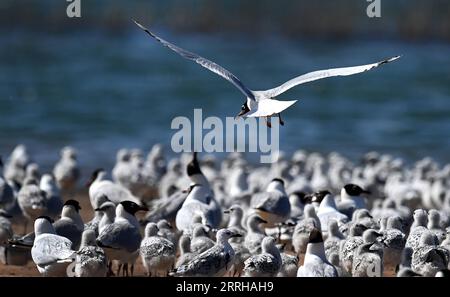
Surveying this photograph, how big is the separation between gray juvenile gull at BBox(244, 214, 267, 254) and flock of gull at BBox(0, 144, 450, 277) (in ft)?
0.04

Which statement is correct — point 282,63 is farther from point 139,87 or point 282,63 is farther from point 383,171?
point 383,171

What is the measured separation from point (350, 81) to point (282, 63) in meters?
2.33

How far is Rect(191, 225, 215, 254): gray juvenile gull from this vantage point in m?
12.2

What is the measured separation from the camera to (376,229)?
42.0 ft

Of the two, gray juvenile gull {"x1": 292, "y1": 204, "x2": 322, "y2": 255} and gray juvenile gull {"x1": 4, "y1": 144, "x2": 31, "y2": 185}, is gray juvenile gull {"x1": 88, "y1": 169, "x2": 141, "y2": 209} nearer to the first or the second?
gray juvenile gull {"x1": 292, "y1": 204, "x2": 322, "y2": 255}

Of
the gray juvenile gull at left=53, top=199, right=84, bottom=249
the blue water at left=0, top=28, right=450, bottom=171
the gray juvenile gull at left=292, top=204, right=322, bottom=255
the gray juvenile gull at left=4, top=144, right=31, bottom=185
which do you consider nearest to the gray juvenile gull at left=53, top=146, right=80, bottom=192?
the gray juvenile gull at left=4, top=144, right=31, bottom=185

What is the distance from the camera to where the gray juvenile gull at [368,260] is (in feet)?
37.2

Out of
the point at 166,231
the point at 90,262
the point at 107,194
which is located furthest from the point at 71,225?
the point at 107,194

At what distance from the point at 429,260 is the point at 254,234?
8.22ft

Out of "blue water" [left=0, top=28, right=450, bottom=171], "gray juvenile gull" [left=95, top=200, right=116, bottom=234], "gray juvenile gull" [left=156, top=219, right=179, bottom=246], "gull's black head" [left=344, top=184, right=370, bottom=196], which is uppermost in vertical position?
"blue water" [left=0, top=28, right=450, bottom=171]

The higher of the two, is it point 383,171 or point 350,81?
point 350,81

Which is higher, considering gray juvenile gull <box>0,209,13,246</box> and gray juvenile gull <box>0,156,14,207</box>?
gray juvenile gull <box>0,156,14,207</box>

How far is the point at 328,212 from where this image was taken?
14.2 meters

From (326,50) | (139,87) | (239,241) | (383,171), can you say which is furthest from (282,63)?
(239,241)
